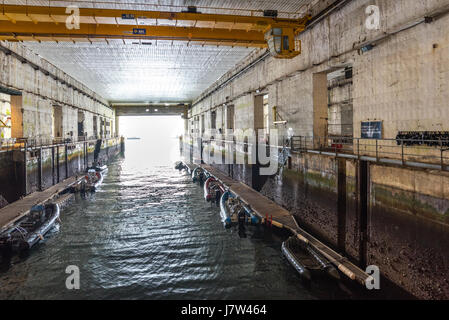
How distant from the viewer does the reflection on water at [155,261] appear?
10891mm

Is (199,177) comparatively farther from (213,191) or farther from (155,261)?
(155,261)

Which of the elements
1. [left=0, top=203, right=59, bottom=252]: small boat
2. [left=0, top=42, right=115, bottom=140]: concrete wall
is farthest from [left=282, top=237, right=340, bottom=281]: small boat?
[left=0, top=42, right=115, bottom=140]: concrete wall

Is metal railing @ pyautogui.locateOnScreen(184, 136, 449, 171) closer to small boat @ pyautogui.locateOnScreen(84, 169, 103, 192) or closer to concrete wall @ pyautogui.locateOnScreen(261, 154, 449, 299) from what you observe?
concrete wall @ pyautogui.locateOnScreen(261, 154, 449, 299)

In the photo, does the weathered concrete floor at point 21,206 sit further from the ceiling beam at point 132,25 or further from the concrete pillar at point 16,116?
the ceiling beam at point 132,25

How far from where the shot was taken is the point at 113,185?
32562mm

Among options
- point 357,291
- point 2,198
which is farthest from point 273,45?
point 2,198

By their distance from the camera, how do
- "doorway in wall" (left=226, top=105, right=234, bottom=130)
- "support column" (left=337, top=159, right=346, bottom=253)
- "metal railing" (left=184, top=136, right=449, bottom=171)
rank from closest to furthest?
1. "metal railing" (left=184, top=136, right=449, bottom=171)
2. "support column" (left=337, top=159, right=346, bottom=253)
3. "doorway in wall" (left=226, top=105, right=234, bottom=130)

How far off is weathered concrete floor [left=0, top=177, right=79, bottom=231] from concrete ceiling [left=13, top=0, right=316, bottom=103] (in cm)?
1194

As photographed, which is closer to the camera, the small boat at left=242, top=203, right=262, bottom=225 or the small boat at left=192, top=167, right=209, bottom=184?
the small boat at left=242, top=203, right=262, bottom=225

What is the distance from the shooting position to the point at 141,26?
60.2 feet

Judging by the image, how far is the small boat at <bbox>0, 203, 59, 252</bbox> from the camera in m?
14.0

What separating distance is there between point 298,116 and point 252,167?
8.02m

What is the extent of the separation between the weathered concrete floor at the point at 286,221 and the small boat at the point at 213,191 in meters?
0.97

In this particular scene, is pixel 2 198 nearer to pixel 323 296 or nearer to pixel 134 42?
pixel 134 42
